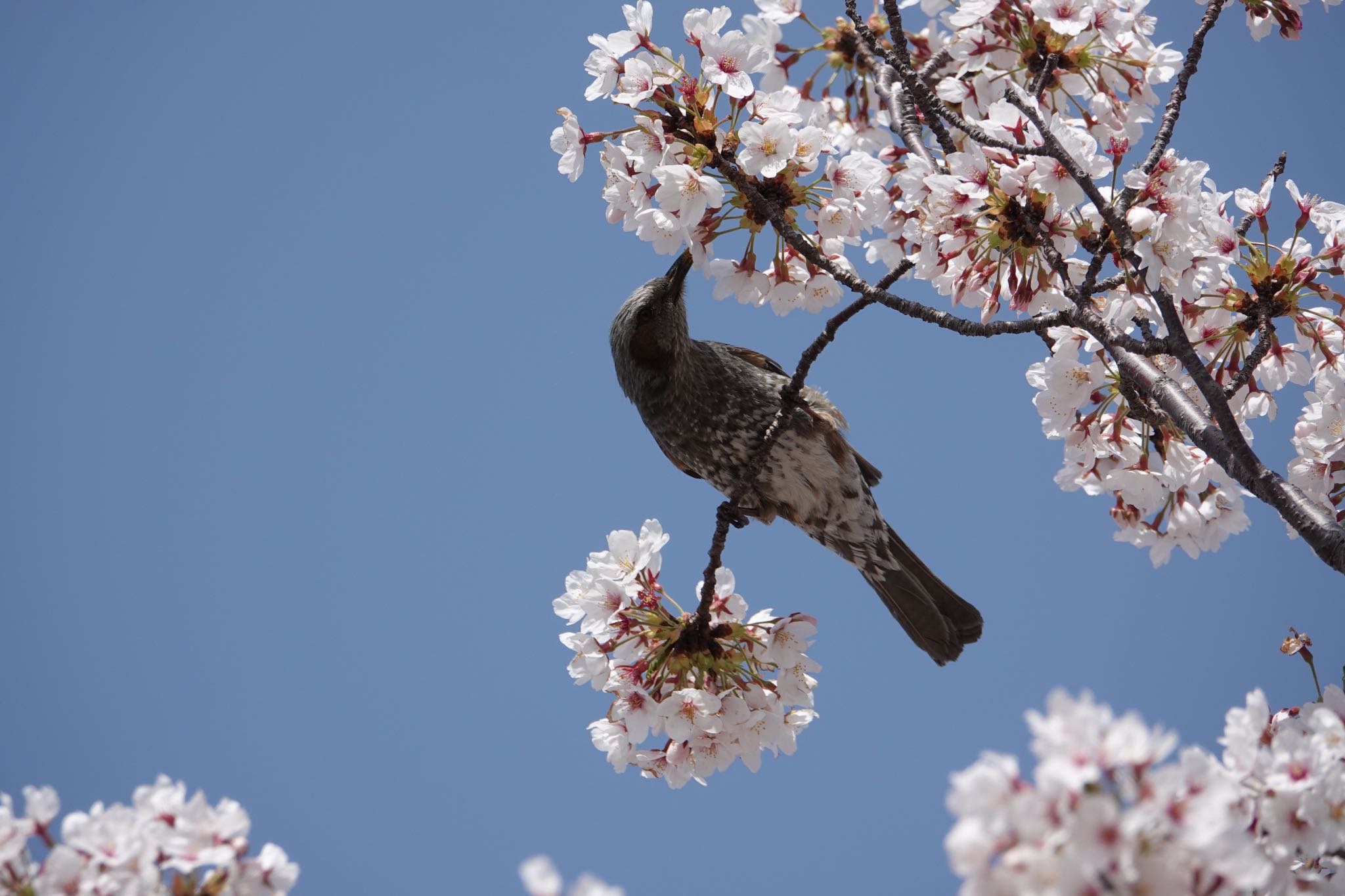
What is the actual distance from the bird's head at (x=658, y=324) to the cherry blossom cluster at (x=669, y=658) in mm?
1684

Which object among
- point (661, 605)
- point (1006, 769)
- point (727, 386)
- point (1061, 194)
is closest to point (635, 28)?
point (1061, 194)

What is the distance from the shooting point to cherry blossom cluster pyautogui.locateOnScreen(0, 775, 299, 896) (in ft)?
6.09

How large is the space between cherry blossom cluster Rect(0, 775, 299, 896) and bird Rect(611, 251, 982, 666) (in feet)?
9.46

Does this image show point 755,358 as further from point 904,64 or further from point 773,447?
point 904,64

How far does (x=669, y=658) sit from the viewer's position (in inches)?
128

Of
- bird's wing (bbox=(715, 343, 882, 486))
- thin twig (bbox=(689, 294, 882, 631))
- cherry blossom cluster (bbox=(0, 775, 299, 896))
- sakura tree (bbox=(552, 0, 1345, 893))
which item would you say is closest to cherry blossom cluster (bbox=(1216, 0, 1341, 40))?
sakura tree (bbox=(552, 0, 1345, 893))

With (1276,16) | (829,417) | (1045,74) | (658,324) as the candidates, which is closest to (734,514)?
(829,417)

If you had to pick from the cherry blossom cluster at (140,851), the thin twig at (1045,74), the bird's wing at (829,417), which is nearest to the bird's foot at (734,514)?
the bird's wing at (829,417)

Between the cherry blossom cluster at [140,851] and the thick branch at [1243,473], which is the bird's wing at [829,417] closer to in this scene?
the thick branch at [1243,473]

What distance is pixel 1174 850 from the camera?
1.37 metres

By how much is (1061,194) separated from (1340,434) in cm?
140

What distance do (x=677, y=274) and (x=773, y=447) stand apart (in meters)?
0.96

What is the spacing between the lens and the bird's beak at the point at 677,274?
4805mm

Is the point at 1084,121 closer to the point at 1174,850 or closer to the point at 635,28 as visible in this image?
the point at 635,28
